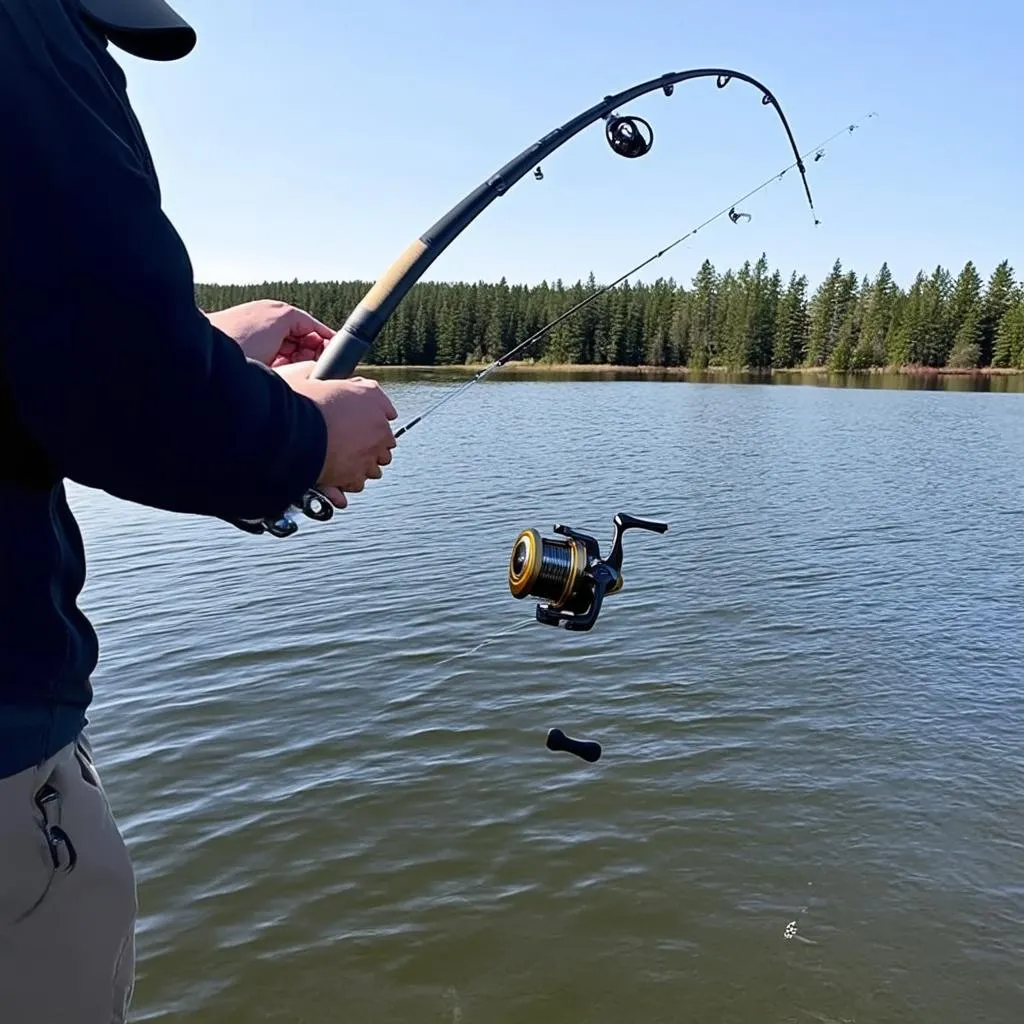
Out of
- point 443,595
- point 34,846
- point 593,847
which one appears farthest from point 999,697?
point 34,846

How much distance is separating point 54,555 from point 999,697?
8246mm

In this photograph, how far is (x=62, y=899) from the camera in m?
1.48

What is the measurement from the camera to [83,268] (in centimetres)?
113

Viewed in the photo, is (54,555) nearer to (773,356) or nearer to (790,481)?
(790,481)

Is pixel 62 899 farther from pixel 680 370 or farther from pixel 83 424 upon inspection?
pixel 680 370

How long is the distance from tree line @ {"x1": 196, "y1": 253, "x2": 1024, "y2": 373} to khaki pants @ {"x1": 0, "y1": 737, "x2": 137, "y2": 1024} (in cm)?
8672

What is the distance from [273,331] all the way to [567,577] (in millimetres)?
2268

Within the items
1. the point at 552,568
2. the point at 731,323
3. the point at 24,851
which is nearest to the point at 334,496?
the point at 24,851

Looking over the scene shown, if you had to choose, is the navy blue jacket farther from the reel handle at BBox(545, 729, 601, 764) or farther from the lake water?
the lake water

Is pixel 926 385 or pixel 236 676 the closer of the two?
pixel 236 676

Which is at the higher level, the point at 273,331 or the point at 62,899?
the point at 273,331

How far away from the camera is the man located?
1.13m

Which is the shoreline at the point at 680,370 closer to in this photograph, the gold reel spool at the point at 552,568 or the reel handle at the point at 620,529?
the reel handle at the point at 620,529

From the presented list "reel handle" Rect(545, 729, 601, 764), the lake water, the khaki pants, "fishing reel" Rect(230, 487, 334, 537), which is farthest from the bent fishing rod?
the lake water
